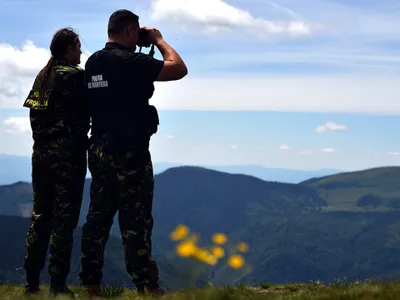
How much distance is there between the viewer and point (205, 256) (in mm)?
4488

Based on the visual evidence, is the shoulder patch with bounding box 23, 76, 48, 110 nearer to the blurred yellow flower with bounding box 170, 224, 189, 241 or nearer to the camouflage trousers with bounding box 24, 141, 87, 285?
the camouflage trousers with bounding box 24, 141, 87, 285

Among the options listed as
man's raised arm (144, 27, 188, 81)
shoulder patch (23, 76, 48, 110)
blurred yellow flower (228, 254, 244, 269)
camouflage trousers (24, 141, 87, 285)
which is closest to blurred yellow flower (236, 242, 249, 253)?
blurred yellow flower (228, 254, 244, 269)

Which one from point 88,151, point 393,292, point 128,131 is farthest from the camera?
point 88,151

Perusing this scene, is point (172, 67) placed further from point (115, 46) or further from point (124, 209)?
point (124, 209)

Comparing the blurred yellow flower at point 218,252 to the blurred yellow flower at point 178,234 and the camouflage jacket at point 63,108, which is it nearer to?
the blurred yellow flower at point 178,234

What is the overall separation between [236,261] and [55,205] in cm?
391

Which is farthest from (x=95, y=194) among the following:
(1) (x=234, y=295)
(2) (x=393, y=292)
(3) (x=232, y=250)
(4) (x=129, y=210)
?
(2) (x=393, y=292)

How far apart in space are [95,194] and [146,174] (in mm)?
770

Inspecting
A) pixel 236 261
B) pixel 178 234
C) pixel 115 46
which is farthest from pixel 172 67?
pixel 236 261

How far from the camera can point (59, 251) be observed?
7773 mm

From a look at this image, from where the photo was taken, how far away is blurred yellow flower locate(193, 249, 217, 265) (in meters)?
4.39

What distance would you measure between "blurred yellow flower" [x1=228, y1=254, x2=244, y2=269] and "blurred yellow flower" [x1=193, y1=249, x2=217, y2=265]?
0.12m

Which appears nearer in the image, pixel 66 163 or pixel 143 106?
pixel 143 106

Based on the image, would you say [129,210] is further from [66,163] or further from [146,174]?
[66,163]
